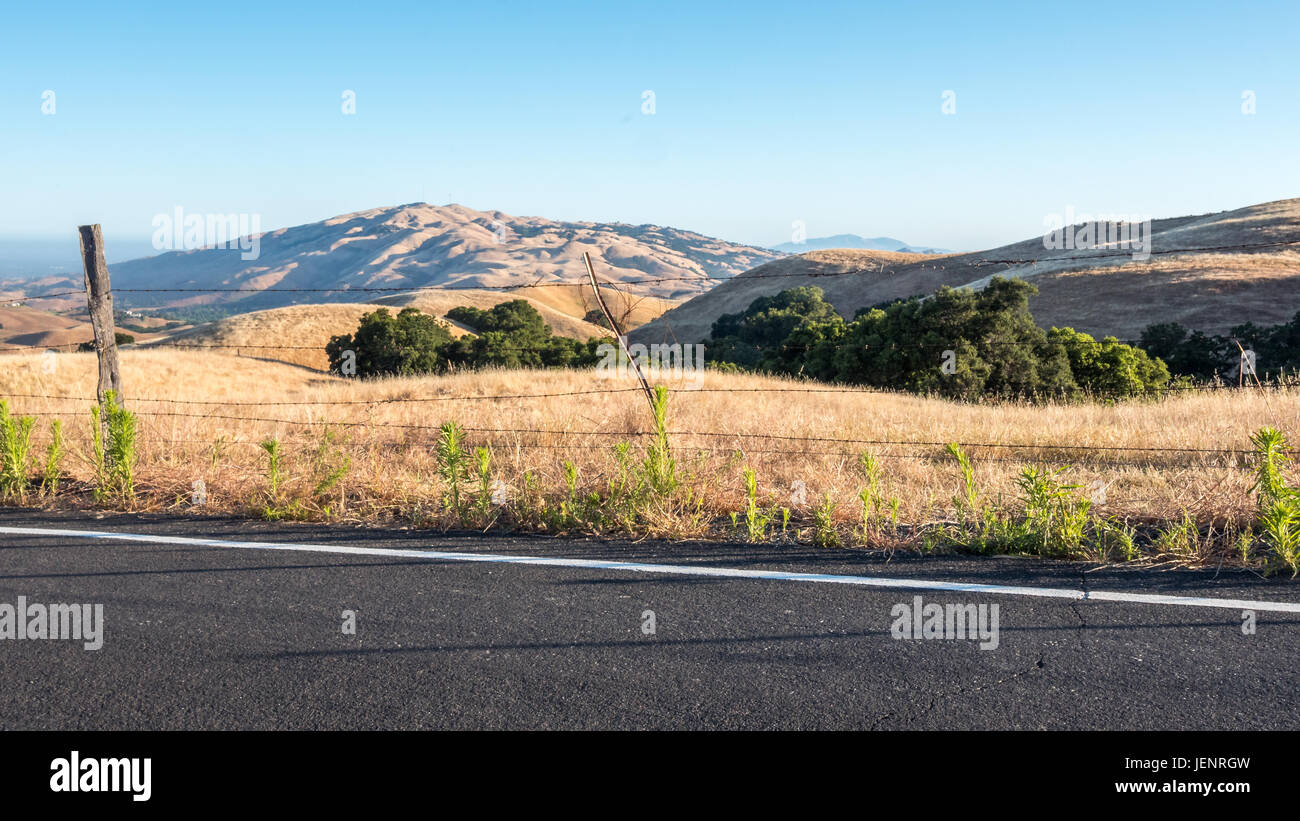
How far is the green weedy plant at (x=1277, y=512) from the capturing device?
17.0ft

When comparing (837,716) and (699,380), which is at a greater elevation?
(699,380)

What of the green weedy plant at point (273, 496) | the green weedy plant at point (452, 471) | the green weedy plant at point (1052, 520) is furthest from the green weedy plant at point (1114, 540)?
the green weedy plant at point (273, 496)

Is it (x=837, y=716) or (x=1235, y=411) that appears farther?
(x=1235, y=411)

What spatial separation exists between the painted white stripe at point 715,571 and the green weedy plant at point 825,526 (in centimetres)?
→ 70

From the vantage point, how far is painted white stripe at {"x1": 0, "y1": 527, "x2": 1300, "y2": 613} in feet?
15.4

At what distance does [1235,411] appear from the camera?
11297 millimetres

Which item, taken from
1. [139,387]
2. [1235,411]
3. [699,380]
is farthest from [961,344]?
[139,387]

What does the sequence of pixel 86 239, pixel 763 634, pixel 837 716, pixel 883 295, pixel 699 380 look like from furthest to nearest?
1. pixel 883 295
2. pixel 699 380
3. pixel 86 239
4. pixel 763 634
5. pixel 837 716

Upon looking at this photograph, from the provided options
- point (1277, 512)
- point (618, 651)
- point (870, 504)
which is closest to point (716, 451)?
point (870, 504)

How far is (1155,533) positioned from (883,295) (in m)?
75.5

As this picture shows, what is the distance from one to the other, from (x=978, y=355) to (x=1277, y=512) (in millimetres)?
19372

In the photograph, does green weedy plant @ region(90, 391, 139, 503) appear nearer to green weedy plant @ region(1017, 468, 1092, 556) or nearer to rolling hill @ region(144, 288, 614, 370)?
green weedy plant @ region(1017, 468, 1092, 556)

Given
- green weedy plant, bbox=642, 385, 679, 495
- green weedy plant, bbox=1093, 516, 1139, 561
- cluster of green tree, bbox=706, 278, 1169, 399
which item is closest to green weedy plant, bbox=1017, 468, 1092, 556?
green weedy plant, bbox=1093, 516, 1139, 561
